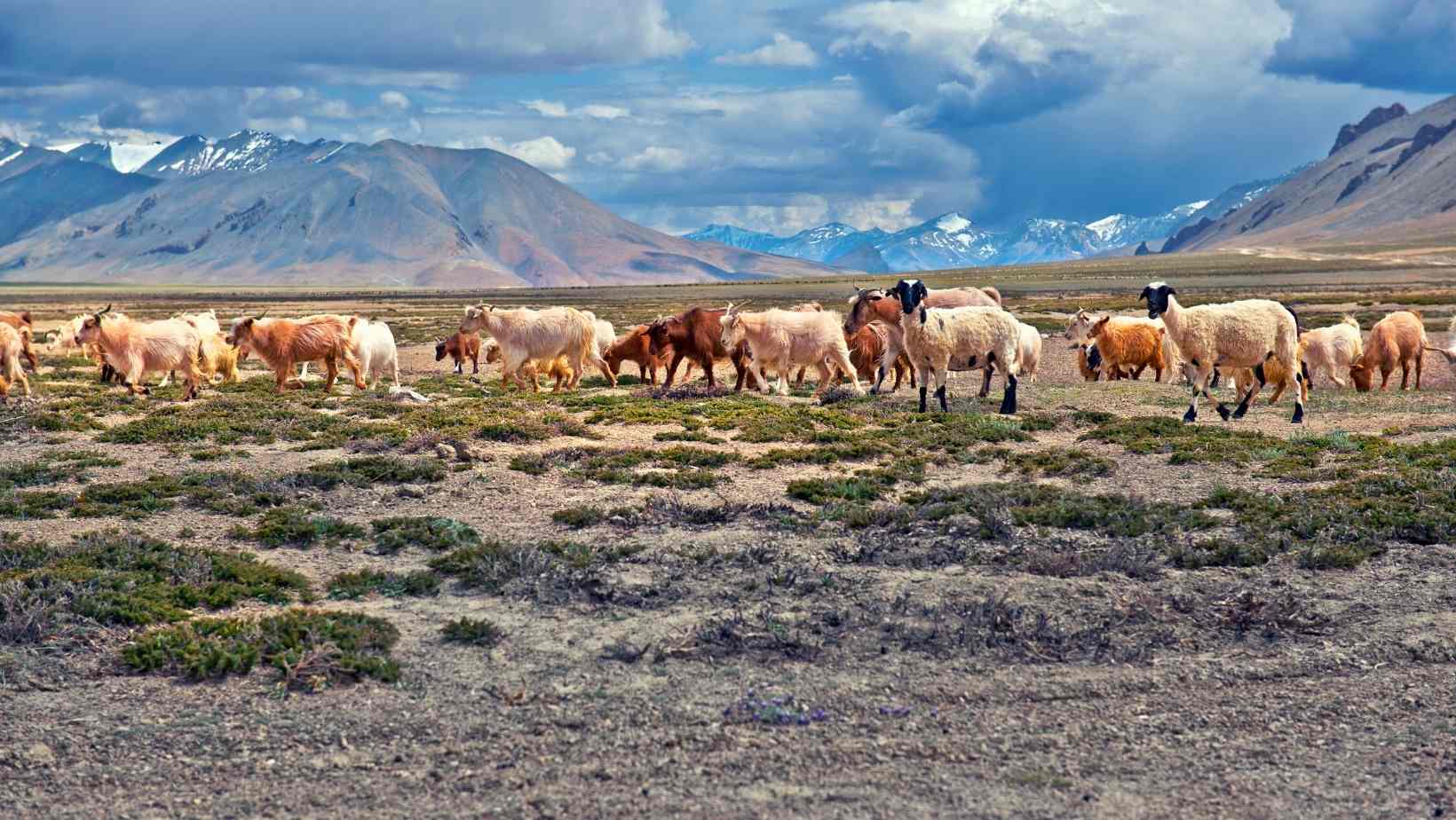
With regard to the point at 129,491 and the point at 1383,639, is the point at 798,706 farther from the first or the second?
the point at 129,491

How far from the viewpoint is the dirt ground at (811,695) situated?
629cm

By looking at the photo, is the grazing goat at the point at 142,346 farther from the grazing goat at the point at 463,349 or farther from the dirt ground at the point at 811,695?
the dirt ground at the point at 811,695

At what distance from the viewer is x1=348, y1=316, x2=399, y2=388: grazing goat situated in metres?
24.5

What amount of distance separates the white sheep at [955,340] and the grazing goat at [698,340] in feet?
14.0

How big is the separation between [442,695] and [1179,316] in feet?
48.7

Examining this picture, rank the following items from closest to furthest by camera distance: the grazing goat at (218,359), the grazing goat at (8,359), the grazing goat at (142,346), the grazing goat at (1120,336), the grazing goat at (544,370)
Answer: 1. the grazing goat at (8,359)
2. the grazing goat at (142,346)
3. the grazing goat at (218,359)
4. the grazing goat at (544,370)
5. the grazing goat at (1120,336)

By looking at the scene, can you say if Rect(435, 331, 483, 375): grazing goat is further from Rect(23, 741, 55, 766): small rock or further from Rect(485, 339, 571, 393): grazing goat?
Rect(23, 741, 55, 766): small rock

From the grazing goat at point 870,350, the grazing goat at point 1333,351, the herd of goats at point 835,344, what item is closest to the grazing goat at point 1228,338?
the herd of goats at point 835,344

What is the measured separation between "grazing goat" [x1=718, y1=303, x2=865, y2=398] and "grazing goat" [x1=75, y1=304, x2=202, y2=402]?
1035cm

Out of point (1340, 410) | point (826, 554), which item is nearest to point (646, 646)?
point (826, 554)

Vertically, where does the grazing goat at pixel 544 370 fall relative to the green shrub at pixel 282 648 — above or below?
above

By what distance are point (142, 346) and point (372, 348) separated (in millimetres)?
4334

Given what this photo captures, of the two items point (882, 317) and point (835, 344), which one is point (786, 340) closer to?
point (835, 344)

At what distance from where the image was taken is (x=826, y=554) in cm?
1084
